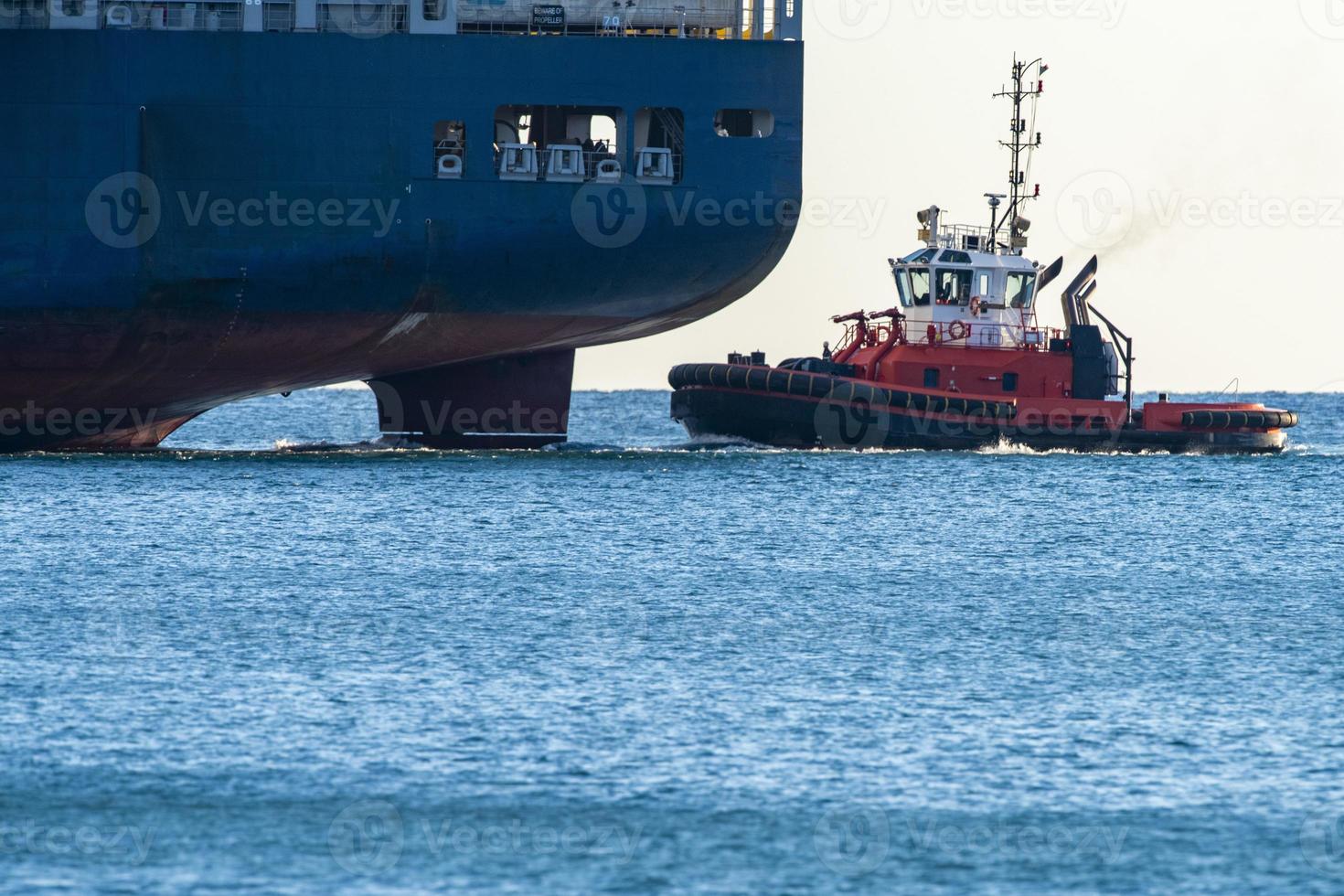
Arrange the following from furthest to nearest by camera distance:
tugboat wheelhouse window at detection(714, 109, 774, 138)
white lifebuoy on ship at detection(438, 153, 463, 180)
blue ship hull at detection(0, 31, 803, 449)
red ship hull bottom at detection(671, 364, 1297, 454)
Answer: red ship hull bottom at detection(671, 364, 1297, 454) → tugboat wheelhouse window at detection(714, 109, 774, 138) → white lifebuoy on ship at detection(438, 153, 463, 180) → blue ship hull at detection(0, 31, 803, 449)

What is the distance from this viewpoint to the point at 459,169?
903 inches

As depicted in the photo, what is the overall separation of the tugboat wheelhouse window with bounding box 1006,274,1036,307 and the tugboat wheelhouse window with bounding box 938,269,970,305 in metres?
0.73

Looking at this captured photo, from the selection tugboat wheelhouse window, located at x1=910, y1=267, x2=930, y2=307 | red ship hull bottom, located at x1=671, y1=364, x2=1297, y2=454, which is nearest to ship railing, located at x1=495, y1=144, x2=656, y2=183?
red ship hull bottom, located at x1=671, y1=364, x2=1297, y2=454

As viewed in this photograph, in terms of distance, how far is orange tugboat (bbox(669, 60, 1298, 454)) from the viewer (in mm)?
28297

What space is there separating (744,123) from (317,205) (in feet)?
18.8

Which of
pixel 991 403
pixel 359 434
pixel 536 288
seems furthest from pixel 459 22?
pixel 359 434

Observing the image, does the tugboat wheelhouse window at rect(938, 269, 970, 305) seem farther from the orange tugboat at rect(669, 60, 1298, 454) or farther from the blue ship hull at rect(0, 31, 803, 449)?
the blue ship hull at rect(0, 31, 803, 449)

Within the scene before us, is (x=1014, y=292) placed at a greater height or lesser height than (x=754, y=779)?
greater

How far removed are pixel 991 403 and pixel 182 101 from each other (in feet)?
44.3

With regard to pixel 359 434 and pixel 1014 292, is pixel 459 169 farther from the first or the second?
pixel 359 434

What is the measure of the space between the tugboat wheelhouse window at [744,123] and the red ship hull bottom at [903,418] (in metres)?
5.11

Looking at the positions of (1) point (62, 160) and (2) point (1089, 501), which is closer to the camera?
(1) point (62, 160)

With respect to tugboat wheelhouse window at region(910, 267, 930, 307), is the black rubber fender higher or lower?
lower

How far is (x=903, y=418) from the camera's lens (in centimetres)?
2848
